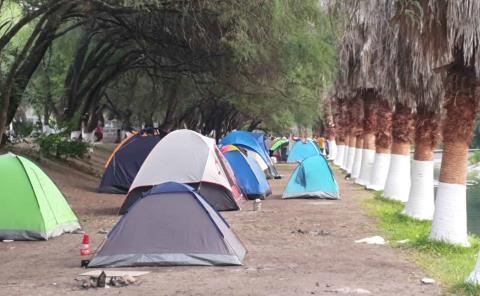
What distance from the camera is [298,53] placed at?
20.1 m

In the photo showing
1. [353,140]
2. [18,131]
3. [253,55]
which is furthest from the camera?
[353,140]

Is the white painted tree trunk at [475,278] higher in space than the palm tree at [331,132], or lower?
lower

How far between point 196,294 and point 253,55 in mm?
11599

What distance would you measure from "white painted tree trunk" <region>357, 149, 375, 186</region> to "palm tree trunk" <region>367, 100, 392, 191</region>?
179cm

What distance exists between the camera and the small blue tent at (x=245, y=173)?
20.7 m

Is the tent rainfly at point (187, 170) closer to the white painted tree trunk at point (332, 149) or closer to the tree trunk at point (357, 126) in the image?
the tree trunk at point (357, 126)

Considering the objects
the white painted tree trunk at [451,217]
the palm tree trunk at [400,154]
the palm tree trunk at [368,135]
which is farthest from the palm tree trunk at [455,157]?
the palm tree trunk at [368,135]

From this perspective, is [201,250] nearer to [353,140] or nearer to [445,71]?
[445,71]

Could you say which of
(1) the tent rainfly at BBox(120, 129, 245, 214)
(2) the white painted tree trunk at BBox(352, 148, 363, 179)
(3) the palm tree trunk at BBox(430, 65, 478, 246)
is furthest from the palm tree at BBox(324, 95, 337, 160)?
(3) the palm tree trunk at BBox(430, 65, 478, 246)

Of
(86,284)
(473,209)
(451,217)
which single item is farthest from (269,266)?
(473,209)

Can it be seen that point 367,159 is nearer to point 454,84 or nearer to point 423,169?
point 423,169

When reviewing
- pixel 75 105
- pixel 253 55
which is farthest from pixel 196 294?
pixel 75 105

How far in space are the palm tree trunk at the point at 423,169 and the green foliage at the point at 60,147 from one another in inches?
534

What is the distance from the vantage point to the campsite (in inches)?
378
